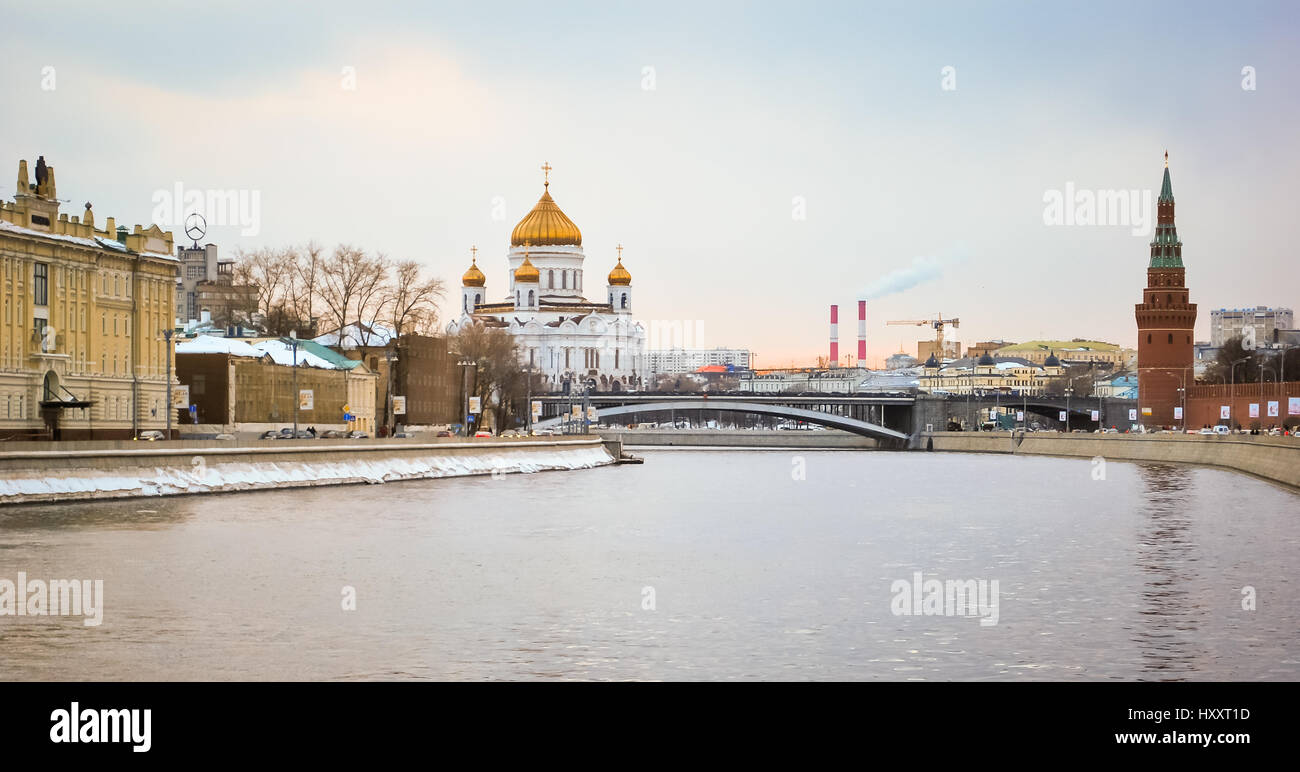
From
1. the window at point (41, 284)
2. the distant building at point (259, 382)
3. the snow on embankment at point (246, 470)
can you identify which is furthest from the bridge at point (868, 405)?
the window at point (41, 284)

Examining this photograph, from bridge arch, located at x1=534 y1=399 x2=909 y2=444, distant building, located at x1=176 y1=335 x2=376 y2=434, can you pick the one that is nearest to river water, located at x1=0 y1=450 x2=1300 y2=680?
distant building, located at x1=176 y1=335 x2=376 y2=434

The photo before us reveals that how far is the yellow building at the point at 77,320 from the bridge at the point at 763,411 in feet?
191

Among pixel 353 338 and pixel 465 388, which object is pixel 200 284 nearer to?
pixel 353 338

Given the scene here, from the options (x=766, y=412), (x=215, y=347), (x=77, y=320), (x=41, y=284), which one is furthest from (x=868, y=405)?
(x=41, y=284)

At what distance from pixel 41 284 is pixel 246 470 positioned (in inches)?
418

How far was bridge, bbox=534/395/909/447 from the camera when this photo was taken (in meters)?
122

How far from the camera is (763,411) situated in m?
124

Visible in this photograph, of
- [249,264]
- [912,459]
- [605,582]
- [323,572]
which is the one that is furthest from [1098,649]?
[912,459]

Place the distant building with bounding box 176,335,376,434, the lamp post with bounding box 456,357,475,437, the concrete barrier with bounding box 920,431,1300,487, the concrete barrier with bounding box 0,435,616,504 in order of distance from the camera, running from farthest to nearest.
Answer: the lamp post with bounding box 456,357,475,437, the distant building with bounding box 176,335,376,434, the concrete barrier with bounding box 920,431,1300,487, the concrete barrier with bounding box 0,435,616,504

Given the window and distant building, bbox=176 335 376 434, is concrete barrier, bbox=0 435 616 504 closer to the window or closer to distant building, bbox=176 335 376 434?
distant building, bbox=176 335 376 434

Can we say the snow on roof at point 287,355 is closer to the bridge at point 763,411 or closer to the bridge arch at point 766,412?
the bridge at point 763,411

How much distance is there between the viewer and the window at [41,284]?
5241cm

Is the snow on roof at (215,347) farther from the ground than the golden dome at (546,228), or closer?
closer

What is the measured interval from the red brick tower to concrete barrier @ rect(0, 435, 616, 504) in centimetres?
6809
